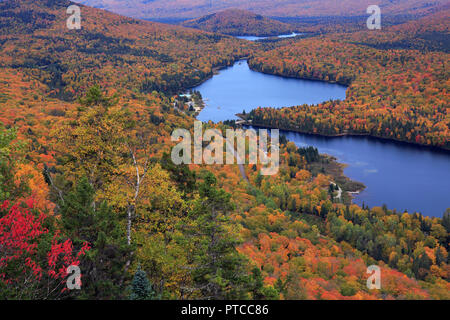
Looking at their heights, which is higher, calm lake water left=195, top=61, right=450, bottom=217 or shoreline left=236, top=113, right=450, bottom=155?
shoreline left=236, top=113, right=450, bottom=155

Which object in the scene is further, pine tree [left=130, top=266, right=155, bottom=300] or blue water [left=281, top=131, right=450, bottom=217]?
blue water [left=281, top=131, right=450, bottom=217]

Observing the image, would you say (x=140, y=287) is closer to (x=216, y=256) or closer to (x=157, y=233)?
(x=216, y=256)

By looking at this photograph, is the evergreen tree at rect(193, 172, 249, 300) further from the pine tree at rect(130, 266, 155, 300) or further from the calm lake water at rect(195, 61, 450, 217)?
the calm lake water at rect(195, 61, 450, 217)

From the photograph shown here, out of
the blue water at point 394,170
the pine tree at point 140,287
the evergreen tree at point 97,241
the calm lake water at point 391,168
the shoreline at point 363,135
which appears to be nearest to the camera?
the pine tree at point 140,287

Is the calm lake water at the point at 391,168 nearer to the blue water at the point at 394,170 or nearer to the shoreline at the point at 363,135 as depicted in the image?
the blue water at the point at 394,170

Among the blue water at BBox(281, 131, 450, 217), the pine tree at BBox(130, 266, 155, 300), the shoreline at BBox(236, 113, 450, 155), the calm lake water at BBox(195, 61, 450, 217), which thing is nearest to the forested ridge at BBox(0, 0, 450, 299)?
the pine tree at BBox(130, 266, 155, 300)

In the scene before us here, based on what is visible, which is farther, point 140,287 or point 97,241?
point 97,241

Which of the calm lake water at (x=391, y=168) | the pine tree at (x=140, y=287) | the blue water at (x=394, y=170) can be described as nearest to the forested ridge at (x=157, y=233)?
the pine tree at (x=140, y=287)

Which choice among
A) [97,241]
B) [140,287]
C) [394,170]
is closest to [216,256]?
[140,287]

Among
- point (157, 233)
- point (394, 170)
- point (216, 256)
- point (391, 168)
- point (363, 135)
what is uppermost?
point (157, 233)

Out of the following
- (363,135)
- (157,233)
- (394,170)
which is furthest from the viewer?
(363,135)

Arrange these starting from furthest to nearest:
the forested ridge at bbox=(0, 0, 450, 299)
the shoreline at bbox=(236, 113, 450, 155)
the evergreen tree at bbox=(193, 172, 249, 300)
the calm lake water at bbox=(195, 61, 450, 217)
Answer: the shoreline at bbox=(236, 113, 450, 155)
the calm lake water at bbox=(195, 61, 450, 217)
the evergreen tree at bbox=(193, 172, 249, 300)
the forested ridge at bbox=(0, 0, 450, 299)
